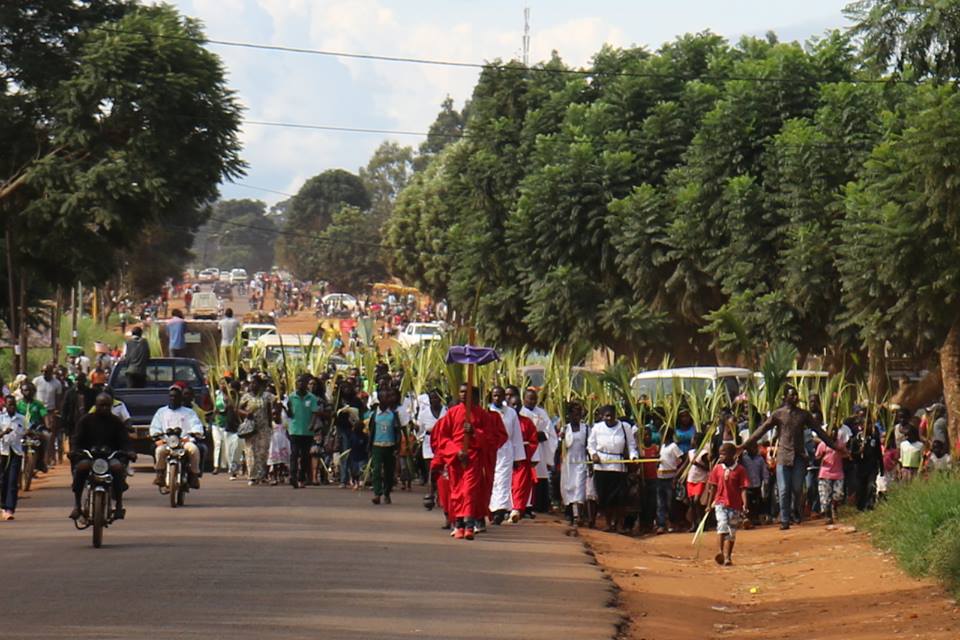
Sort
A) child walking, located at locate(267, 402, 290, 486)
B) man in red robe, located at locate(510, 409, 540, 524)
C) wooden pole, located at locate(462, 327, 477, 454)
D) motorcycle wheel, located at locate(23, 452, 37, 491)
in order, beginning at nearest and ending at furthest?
wooden pole, located at locate(462, 327, 477, 454) → man in red robe, located at locate(510, 409, 540, 524) → motorcycle wheel, located at locate(23, 452, 37, 491) → child walking, located at locate(267, 402, 290, 486)

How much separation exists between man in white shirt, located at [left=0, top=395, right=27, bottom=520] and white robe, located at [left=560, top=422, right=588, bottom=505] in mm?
6893

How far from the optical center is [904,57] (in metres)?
23.7

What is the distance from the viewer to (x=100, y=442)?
58.2 ft

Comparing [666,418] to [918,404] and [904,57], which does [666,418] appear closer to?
[904,57]

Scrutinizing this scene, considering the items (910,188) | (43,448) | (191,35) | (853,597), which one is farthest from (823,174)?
(853,597)

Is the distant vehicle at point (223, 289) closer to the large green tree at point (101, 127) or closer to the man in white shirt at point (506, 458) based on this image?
the large green tree at point (101, 127)

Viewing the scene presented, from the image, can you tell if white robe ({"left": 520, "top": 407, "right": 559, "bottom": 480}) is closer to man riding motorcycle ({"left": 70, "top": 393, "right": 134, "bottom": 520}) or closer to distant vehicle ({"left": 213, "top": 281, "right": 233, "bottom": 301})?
man riding motorcycle ({"left": 70, "top": 393, "right": 134, "bottom": 520})

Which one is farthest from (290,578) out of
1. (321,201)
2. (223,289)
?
(321,201)

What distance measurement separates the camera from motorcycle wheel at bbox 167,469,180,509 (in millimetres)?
22156

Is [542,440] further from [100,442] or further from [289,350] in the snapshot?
[289,350]

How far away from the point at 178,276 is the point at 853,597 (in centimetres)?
8500

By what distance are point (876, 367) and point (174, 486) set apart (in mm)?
17954

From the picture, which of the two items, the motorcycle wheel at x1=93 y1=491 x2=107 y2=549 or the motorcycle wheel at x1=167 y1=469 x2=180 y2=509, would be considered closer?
the motorcycle wheel at x1=93 y1=491 x2=107 y2=549

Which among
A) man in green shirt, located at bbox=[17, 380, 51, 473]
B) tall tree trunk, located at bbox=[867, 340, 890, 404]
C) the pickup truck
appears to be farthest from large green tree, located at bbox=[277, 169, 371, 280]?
man in green shirt, located at bbox=[17, 380, 51, 473]
